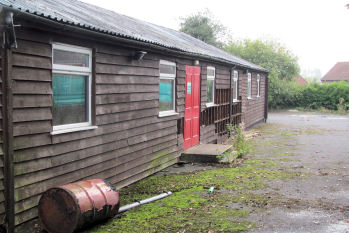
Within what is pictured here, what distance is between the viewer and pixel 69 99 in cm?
601

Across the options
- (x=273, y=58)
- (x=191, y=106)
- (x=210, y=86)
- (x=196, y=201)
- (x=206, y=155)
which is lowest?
(x=196, y=201)

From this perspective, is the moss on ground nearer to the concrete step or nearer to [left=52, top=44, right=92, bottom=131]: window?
the concrete step

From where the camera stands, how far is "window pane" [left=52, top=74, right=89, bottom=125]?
5680 mm

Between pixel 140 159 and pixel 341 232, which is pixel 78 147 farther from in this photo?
pixel 341 232

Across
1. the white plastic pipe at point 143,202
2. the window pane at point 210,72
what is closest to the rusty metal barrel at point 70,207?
the white plastic pipe at point 143,202

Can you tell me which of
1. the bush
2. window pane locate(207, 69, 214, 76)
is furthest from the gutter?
the bush

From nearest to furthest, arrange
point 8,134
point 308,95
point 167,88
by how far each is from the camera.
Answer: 1. point 8,134
2. point 167,88
3. point 308,95

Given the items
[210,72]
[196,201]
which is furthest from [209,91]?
[196,201]

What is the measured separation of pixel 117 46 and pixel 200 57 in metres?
4.52

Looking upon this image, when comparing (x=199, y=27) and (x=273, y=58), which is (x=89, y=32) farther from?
(x=199, y=27)

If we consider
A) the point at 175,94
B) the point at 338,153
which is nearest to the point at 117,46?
the point at 175,94

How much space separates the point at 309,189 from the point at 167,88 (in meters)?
4.21

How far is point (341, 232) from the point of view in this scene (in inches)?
201

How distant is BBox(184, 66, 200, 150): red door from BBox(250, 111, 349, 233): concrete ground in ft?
6.33
